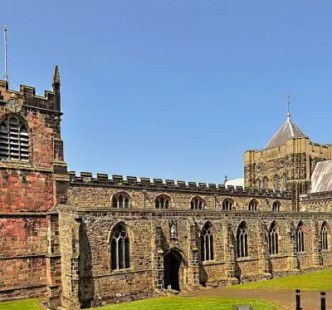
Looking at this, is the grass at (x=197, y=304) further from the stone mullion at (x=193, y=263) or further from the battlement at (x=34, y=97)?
the battlement at (x=34, y=97)

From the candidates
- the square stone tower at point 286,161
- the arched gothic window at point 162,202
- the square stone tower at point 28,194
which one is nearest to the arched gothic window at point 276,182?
the square stone tower at point 286,161

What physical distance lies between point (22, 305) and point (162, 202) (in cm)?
1654

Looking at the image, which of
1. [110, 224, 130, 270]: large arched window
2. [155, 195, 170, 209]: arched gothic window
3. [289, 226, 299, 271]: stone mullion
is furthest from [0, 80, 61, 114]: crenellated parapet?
[289, 226, 299, 271]: stone mullion

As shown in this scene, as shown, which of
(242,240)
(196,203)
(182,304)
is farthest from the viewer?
(196,203)

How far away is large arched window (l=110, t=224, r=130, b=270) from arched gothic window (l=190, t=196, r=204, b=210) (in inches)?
535

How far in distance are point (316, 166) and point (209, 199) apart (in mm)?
15628

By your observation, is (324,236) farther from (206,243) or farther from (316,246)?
(206,243)

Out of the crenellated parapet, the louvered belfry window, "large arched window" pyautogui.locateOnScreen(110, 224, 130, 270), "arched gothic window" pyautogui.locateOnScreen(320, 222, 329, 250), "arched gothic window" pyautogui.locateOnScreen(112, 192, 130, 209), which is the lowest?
"arched gothic window" pyautogui.locateOnScreen(320, 222, 329, 250)

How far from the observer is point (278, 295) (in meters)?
23.8

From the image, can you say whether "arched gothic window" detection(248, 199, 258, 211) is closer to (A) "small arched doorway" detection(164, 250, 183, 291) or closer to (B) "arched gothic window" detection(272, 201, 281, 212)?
(B) "arched gothic window" detection(272, 201, 281, 212)

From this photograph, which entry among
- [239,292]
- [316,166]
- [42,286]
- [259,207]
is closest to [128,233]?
[42,286]

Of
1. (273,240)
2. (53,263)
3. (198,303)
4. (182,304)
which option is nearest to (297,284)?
(273,240)

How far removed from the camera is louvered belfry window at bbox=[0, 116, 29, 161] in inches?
933

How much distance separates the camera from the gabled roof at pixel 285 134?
5212cm
